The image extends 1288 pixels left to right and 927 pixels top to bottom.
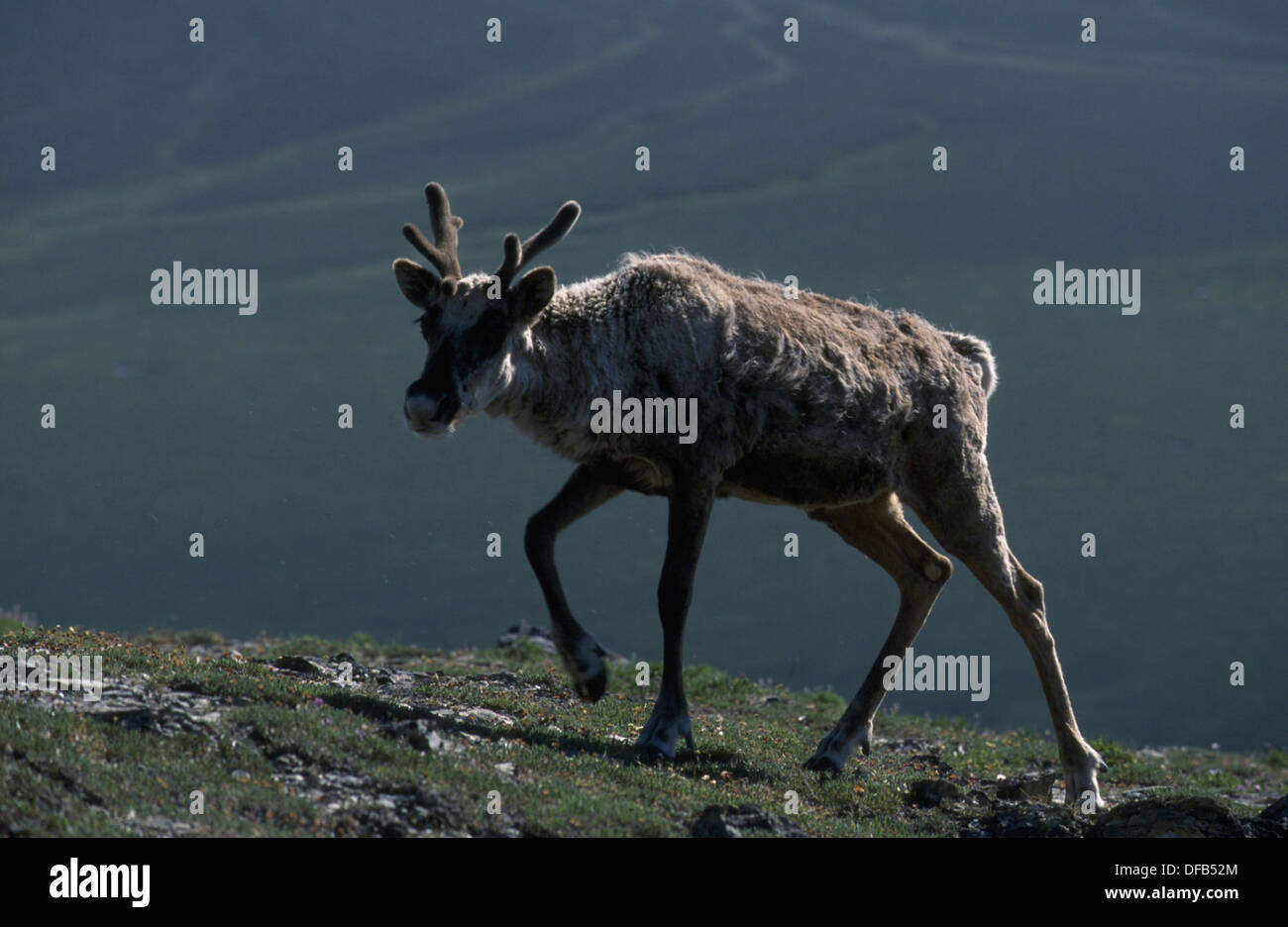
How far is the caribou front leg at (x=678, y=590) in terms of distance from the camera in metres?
10.8

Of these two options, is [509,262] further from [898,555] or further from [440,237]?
[898,555]

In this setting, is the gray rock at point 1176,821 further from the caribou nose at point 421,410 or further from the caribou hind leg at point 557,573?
the caribou nose at point 421,410

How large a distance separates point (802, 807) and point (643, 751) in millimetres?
1217

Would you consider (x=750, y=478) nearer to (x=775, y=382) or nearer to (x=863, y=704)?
(x=775, y=382)

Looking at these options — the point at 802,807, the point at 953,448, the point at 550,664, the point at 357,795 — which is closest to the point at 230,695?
the point at 357,795

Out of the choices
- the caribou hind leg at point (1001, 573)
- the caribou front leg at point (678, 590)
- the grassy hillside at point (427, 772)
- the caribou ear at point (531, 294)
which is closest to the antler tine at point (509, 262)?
the caribou ear at point (531, 294)

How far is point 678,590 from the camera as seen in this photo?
1097 centimetres

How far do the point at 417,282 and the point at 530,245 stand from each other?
3.48 feet

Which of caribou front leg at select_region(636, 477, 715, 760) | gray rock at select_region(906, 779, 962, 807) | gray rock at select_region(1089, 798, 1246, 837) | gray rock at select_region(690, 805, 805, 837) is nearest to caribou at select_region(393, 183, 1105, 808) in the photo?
caribou front leg at select_region(636, 477, 715, 760)

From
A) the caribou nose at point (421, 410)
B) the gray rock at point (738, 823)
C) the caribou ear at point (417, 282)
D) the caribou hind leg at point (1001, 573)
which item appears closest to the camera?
the gray rock at point (738, 823)

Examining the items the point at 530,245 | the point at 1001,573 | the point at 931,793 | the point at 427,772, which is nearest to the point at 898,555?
the point at 1001,573

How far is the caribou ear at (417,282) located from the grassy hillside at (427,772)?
116 inches

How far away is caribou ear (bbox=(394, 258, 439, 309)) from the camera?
10469 millimetres

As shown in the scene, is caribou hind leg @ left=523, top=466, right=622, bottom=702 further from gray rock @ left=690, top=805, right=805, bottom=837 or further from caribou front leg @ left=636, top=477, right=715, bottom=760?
gray rock @ left=690, top=805, right=805, bottom=837
